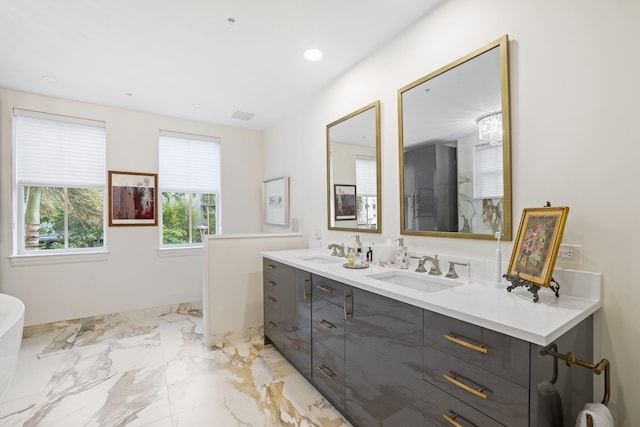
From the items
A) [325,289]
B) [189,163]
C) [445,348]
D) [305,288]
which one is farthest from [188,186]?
[445,348]

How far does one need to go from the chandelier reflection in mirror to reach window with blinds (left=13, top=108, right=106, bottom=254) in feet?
13.5

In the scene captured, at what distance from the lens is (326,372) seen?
1.99m

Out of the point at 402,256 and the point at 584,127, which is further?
the point at 402,256

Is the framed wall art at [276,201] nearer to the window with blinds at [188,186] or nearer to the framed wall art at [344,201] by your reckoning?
the window with blinds at [188,186]

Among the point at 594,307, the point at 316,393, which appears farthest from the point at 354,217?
→ the point at 594,307

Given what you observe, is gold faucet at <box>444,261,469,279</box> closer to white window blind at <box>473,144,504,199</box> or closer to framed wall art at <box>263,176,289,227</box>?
white window blind at <box>473,144,504,199</box>

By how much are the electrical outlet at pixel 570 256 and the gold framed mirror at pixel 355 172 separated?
1.23 m

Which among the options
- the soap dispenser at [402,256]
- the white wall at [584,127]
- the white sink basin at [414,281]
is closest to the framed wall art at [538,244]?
the white wall at [584,127]

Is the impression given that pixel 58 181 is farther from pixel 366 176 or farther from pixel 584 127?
pixel 584 127

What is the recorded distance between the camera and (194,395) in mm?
2154

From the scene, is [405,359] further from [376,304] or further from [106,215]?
[106,215]

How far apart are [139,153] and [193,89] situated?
1295 mm

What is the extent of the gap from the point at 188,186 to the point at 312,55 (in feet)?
8.61

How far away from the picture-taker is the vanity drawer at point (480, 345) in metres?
0.98
